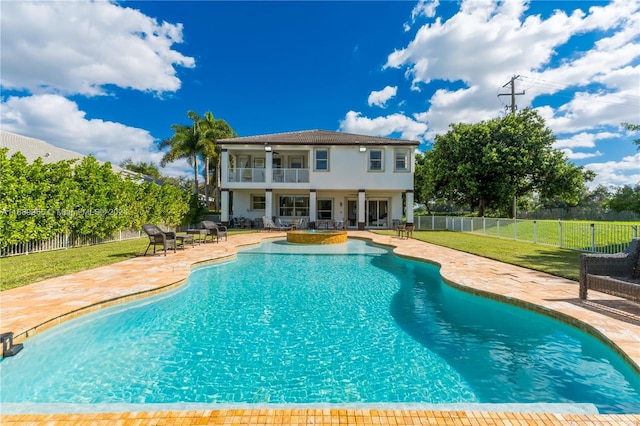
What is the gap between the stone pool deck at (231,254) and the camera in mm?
2143

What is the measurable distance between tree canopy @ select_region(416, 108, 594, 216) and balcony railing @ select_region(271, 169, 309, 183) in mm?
11032

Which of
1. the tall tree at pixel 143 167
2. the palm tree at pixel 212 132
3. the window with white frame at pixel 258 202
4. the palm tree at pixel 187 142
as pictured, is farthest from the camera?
the tall tree at pixel 143 167

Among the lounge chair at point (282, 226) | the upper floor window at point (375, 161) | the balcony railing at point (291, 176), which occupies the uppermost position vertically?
the upper floor window at point (375, 161)

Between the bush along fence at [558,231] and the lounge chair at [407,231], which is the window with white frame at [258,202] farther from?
the bush along fence at [558,231]

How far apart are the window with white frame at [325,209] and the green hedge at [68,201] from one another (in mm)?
11570

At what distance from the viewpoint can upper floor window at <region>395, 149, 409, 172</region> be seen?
2183cm

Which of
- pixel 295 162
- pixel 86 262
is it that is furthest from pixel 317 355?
pixel 295 162

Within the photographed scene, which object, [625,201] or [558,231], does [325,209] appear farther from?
[625,201]

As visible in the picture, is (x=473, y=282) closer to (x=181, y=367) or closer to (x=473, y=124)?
(x=181, y=367)

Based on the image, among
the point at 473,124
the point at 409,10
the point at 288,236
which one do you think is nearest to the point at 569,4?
the point at 409,10

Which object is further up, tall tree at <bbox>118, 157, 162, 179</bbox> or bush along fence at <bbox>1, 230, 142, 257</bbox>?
tall tree at <bbox>118, 157, 162, 179</bbox>

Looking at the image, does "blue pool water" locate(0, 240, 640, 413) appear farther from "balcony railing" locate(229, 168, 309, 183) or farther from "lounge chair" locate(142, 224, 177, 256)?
"balcony railing" locate(229, 168, 309, 183)

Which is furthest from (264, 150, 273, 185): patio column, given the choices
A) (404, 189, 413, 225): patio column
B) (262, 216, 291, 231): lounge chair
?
(404, 189, 413, 225): patio column

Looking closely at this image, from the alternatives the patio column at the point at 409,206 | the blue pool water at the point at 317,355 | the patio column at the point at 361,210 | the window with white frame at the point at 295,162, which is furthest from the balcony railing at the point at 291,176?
the blue pool water at the point at 317,355
